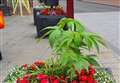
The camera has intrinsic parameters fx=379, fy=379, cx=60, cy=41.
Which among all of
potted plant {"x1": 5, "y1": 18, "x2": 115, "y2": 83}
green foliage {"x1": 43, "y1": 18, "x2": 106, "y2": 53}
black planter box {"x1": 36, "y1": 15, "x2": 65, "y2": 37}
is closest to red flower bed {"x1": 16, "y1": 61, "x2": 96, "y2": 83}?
potted plant {"x1": 5, "y1": 18, "x2": 115, "y2": 83}

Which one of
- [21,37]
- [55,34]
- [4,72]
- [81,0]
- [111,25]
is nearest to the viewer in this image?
[55,34]

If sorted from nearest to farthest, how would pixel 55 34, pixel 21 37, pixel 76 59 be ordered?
pixel 76 59 < pixel 55 34 < pixel 21 37

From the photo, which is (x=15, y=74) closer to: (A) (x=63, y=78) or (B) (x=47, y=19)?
(A) (x=63, y=78)

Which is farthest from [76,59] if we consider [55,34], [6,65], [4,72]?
[6,65]

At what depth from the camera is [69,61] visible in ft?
9.25

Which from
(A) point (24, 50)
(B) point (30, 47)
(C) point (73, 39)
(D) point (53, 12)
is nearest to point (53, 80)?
(C) point (73, 39)

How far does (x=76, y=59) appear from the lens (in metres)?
2.81

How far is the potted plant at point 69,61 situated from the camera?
2.84 meters

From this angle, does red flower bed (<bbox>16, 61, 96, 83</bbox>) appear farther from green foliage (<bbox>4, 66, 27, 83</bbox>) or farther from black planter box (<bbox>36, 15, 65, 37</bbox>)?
black planter box (<bbox>36, 15, 65, 37</bbox>)

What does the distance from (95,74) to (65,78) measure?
13.8 inches

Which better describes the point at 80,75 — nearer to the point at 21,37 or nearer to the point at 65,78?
the point at 65,78

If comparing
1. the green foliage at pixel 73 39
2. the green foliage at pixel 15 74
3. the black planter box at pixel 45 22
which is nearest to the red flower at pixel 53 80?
the green foliage at pixel 73 39

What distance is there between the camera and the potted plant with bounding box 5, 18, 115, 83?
9.31 feet

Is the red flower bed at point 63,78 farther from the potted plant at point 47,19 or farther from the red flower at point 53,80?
the potted plant at point 47,19
